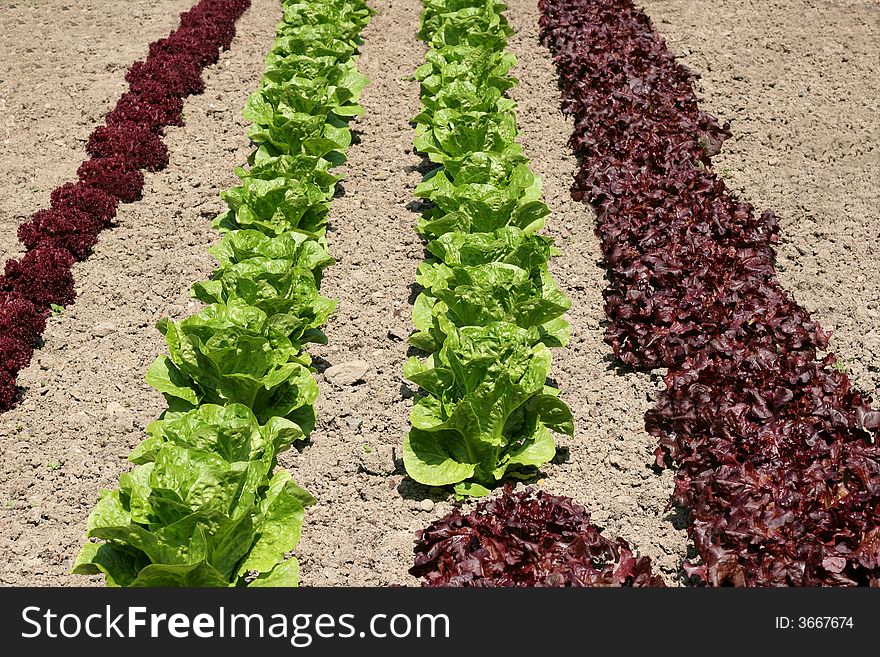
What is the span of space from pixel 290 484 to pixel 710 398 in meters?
2.90

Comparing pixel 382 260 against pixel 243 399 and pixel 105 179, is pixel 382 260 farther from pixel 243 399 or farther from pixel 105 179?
pixel 105 179

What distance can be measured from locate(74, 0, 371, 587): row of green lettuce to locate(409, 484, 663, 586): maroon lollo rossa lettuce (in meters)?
0.86

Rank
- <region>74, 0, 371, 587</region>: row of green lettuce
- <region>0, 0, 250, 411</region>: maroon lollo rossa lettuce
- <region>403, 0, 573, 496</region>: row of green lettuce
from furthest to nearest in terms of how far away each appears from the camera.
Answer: <region>0, 0, 250, 411</region>: maroon lollo rossa lettuce, <region>403, 0, 573, 496</region>: row of green lettuce, <region>74, 0, 371, 587</region>: row of green lettuce

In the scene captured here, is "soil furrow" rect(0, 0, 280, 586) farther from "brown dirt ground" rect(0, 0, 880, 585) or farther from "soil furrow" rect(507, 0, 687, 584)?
"soil furrow" rect(507, 0, 687, 584)

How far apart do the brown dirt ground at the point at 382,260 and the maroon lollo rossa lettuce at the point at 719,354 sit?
34cm

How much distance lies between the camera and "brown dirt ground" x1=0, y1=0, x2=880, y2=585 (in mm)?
6781

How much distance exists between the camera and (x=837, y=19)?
554 inches

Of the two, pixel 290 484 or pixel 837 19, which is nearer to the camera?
pixel 290 484

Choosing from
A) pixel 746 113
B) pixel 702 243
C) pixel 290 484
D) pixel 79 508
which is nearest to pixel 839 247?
pixel 702 243

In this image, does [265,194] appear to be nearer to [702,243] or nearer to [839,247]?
[702,243]

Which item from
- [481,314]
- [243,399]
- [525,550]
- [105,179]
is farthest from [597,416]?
[105,179]

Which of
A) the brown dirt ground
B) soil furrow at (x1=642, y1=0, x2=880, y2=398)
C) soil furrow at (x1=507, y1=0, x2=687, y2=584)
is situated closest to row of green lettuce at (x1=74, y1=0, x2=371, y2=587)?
the brown dirt ground

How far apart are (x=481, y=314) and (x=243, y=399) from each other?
1764 mm

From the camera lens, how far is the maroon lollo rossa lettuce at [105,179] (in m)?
8.40
